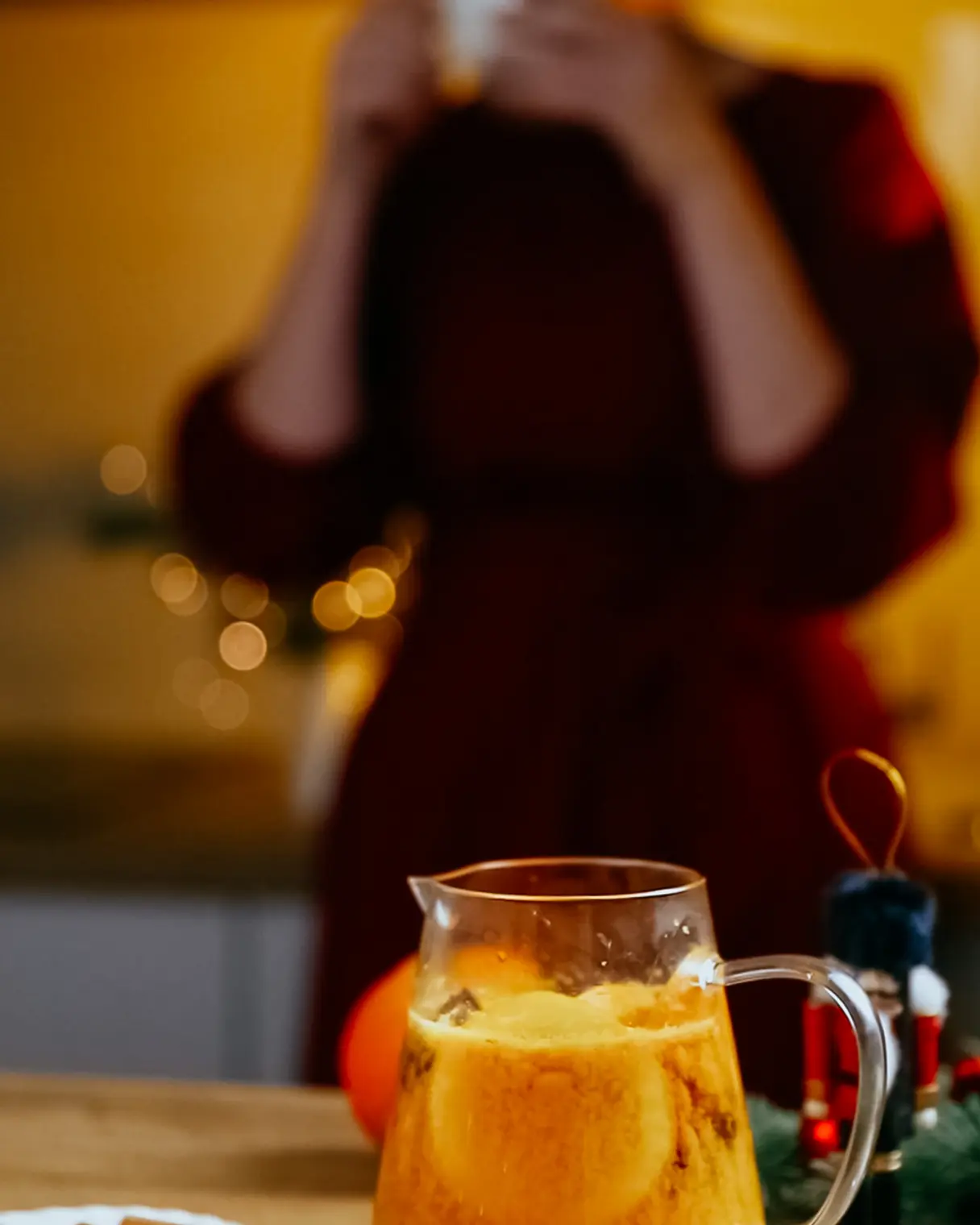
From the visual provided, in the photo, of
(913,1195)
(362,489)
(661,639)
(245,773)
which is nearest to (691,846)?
(661,639)

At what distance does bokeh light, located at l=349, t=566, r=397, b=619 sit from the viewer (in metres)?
1.39

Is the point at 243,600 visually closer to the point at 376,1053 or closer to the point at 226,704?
the point at 226,704

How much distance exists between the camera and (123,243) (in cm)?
155

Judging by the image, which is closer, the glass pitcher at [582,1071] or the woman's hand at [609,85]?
the glass pitcher at [582,1071]

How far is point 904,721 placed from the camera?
1.47 metres

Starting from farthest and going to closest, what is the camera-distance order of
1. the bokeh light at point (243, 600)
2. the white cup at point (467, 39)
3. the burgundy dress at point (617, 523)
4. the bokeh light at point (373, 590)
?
the bokeh light at point (243, 600) → the bokeh light at point (373, 590) → the white cup at point (467, 39) → the burgundy dress at point (617, 523)

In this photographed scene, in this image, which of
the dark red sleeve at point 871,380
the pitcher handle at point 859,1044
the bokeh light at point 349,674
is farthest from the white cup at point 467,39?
the pitcher handle at point 859,1044

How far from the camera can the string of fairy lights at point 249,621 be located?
1.42 m

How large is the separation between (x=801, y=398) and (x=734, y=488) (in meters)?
0.08

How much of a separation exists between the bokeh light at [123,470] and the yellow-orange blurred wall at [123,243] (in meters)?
0.01

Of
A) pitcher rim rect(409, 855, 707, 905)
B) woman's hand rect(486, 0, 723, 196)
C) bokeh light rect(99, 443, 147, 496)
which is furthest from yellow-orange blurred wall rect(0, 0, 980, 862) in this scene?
pitcher rim rect(409, 855, 707, 905)

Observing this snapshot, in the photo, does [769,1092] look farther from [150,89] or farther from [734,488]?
[150,89]

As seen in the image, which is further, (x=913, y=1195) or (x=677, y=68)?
(x=677, y=68)

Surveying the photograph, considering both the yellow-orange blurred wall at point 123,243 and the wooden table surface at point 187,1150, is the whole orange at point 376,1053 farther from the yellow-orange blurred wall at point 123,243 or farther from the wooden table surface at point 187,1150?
the yellow-orange blurred wall at point 123,243
